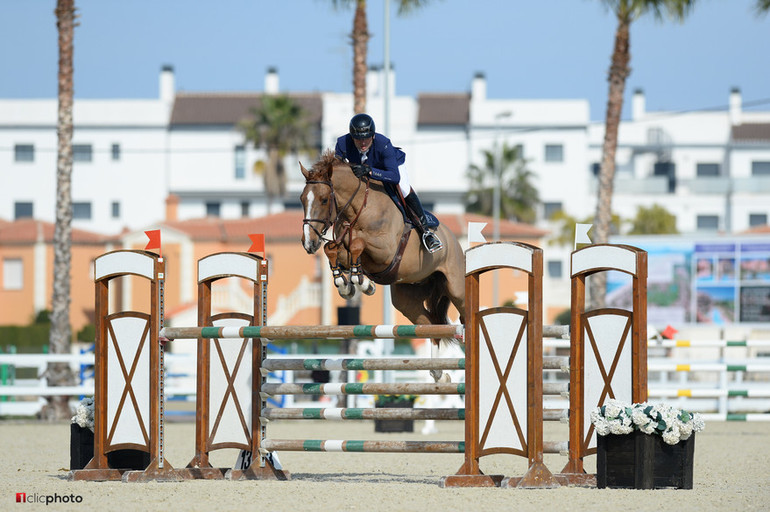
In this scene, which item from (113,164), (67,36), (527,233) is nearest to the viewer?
(67,36)

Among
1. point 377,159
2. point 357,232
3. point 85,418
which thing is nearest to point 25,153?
point 85,418

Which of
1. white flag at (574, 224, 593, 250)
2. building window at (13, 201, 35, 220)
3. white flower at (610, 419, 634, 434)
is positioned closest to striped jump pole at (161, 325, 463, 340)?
white flag at (574, 224, 593, 250)

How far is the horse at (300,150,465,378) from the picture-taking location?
795 centimetres

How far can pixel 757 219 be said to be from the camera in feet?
178

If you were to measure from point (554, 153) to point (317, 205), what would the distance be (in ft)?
164

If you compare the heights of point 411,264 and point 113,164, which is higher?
point 113,164

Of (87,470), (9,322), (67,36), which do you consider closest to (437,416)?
(87,470)

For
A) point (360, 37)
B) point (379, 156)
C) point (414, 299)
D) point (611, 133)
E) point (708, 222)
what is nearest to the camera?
point (379, 156)

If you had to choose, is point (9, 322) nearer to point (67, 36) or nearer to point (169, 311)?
point (169, 311)

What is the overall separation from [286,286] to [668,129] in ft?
92.3

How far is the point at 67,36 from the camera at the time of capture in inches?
723

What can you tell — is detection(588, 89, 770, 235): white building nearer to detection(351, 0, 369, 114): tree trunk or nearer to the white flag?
detection(351, 0, 369, 114): tree trunk

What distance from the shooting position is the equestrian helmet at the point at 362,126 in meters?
8.28

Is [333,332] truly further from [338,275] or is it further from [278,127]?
[278,127]
